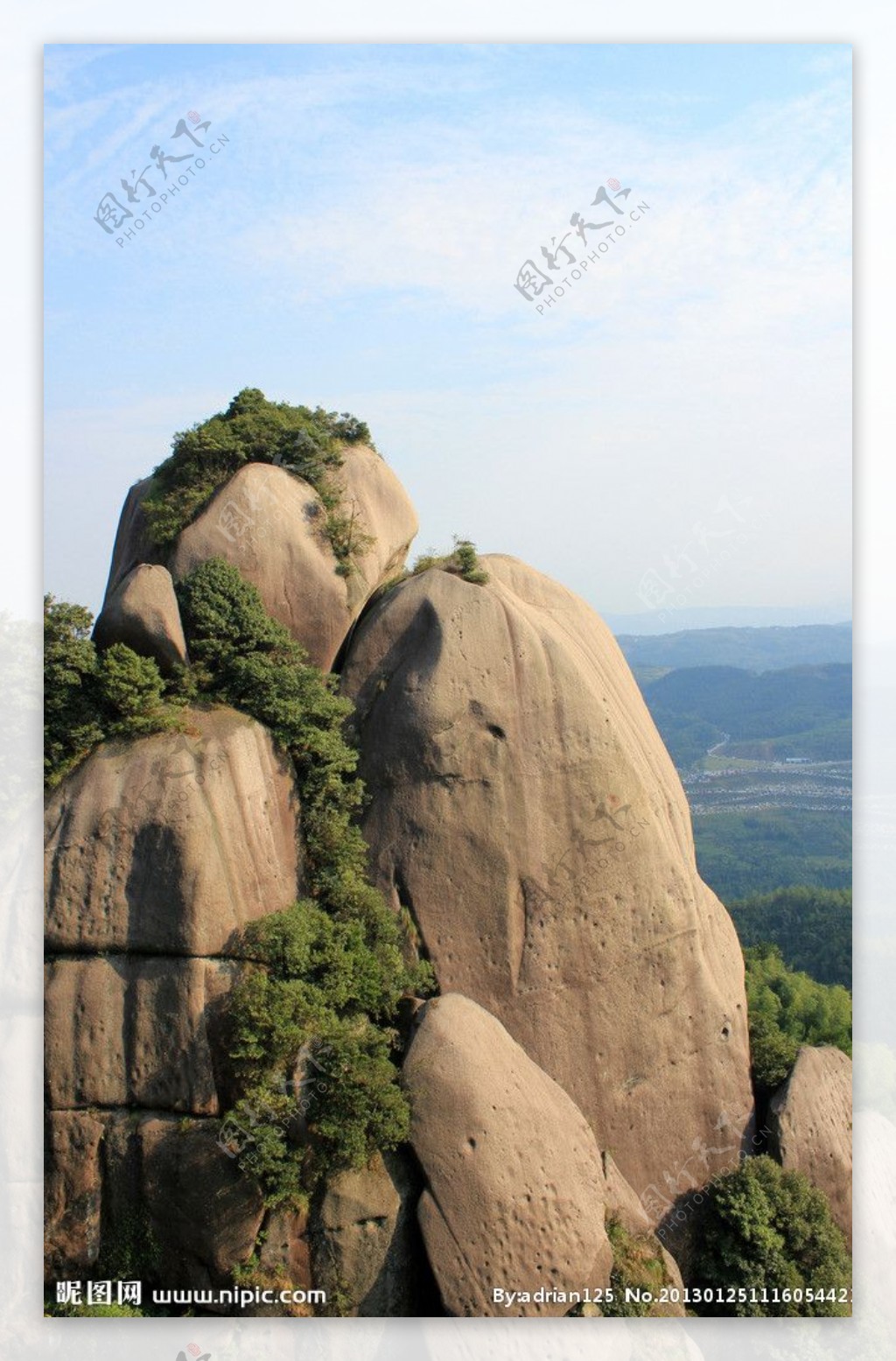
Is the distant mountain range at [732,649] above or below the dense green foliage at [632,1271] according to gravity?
above

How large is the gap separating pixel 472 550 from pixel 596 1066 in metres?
5.95

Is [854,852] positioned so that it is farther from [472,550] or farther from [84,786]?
[84,786]

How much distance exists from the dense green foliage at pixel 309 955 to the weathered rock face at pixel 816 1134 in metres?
4.39

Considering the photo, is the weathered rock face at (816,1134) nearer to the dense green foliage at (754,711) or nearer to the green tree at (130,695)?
the green tree at (130,695)

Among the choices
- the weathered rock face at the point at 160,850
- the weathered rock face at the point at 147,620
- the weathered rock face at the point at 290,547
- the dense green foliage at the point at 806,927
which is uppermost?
the weathered rock face at the point at 290,547

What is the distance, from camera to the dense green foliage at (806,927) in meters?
29.9

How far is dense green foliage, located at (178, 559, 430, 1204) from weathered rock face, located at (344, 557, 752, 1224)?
549 millimetres

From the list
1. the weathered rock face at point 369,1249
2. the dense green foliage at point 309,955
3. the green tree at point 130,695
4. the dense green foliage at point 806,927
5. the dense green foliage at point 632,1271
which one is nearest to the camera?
the dense green foliage at point 309,955

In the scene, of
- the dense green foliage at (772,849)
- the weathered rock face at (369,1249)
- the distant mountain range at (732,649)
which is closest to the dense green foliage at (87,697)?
the weathered rock face at (369,1249)

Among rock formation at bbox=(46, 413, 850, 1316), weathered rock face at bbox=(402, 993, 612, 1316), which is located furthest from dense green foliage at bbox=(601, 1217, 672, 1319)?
weathered rock face at bbox=(402, 993, 612, 1316)

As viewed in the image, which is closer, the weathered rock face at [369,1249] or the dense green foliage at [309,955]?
the dense green foliage at [309,955]

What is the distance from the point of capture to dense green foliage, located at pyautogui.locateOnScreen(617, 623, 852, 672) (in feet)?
215

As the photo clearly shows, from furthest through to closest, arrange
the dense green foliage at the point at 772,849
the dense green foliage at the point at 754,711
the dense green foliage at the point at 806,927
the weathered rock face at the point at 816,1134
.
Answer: the dense green foliage at the point at 754,711, the dense green foliage at the point at 772,849, the dense green foliage at the point at 806,927, the weathered rock face at the point at 816,1134

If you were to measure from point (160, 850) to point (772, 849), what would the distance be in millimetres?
41387
